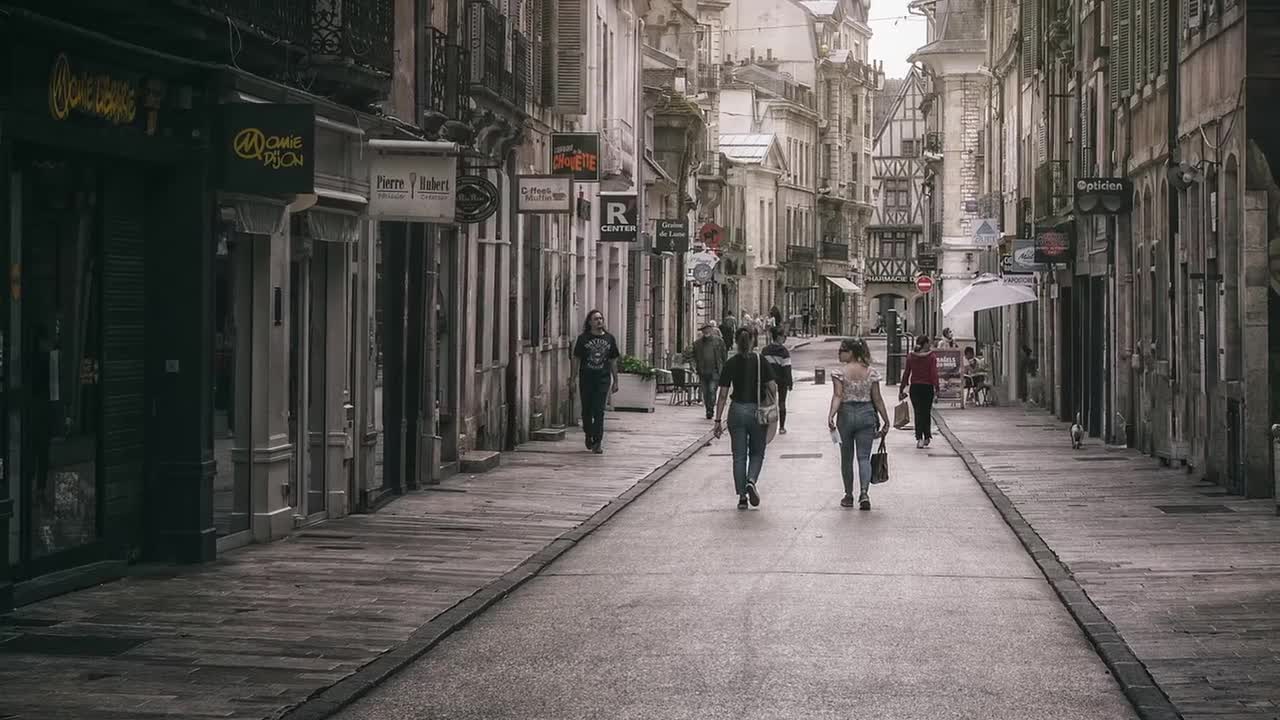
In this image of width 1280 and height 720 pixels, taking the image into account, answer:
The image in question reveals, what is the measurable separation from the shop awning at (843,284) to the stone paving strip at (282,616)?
105 metres

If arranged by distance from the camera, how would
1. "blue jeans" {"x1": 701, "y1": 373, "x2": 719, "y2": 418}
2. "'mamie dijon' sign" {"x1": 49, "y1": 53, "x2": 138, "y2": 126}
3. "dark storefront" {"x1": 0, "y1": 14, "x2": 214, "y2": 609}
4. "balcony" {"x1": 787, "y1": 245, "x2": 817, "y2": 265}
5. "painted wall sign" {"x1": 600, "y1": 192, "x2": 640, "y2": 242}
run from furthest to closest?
1. "balcony" {"x1": 787, "y1": 245, "x2": 817, "y2": 265}
2. "blue jeans" {"x1": 701, "y1": 373, "x2": 719, "y2": 418}
3. "painted wall sign" {"x1": 600, "y1": 192, "x2": 640, "y2": 242}
4. "'mamie dijon' sign" {"x1": 49, "y1": 53, "x2": 138, "y2": 126}
5. "dark storefront" {"x1": 0, "y1": 14, "x2": 214, "y2": 609}

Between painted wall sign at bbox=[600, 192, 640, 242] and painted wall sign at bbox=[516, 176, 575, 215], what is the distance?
8939 mm

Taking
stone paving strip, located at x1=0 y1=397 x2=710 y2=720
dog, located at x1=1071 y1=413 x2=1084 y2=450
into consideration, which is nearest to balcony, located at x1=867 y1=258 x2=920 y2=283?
dog, located at x1=1071 y1=413 x2=1084 y2=450

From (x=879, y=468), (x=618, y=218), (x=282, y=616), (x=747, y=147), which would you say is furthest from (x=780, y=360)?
(x=747, y=147)

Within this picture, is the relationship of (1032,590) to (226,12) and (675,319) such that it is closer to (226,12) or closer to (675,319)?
(226,12)

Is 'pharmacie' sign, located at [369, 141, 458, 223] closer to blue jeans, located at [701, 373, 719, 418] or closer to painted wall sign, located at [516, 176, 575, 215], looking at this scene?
painted wall sign, located at [516, 176, 575, 215]

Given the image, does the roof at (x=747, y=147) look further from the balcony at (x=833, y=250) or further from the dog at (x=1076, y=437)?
the dog at (x=1076, y=437)

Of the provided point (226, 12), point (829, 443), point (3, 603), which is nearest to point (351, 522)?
point (226, 12)

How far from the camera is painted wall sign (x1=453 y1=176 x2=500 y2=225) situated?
932 inches

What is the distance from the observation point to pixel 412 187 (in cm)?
1884

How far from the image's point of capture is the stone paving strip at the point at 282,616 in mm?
9836

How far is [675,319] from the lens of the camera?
62906 millimetres

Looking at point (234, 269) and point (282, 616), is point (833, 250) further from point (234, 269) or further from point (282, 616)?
point (282, 616)

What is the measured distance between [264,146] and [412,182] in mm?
3890
